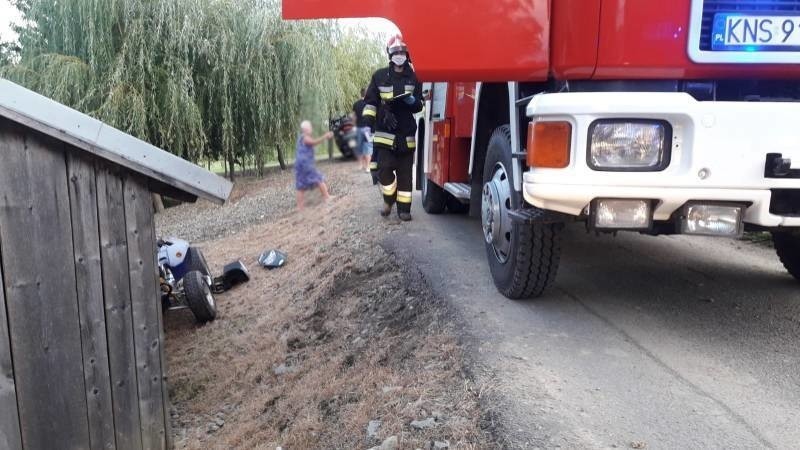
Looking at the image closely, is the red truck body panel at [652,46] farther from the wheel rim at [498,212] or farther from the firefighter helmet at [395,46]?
the firefighter helmet at [395,46]

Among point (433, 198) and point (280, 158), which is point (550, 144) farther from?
point (280, 158)

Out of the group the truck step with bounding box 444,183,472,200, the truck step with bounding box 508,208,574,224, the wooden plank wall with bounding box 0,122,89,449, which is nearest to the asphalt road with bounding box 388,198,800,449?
the truck step with bounding box 444,183,472,200

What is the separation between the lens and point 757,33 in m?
2.66

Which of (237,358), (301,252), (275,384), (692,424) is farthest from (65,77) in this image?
(692,424)

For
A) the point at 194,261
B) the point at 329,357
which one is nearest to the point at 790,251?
the point at 329,357

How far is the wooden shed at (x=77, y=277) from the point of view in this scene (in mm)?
3365

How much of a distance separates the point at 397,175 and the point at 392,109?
2.34ft

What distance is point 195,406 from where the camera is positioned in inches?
190

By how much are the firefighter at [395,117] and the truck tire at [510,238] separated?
2208mm

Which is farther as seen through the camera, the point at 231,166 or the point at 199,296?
the point at 231,166

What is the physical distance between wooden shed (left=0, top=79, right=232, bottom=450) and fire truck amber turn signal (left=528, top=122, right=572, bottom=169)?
202 cm

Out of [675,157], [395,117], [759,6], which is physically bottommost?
[675,157]

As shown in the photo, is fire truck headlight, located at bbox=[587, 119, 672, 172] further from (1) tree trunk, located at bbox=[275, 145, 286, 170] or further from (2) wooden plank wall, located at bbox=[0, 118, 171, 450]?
(1) tree trunk, located at bbox=[275, 145, 286, 170]

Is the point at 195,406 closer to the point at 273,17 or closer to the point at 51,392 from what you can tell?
the point at 51,392
